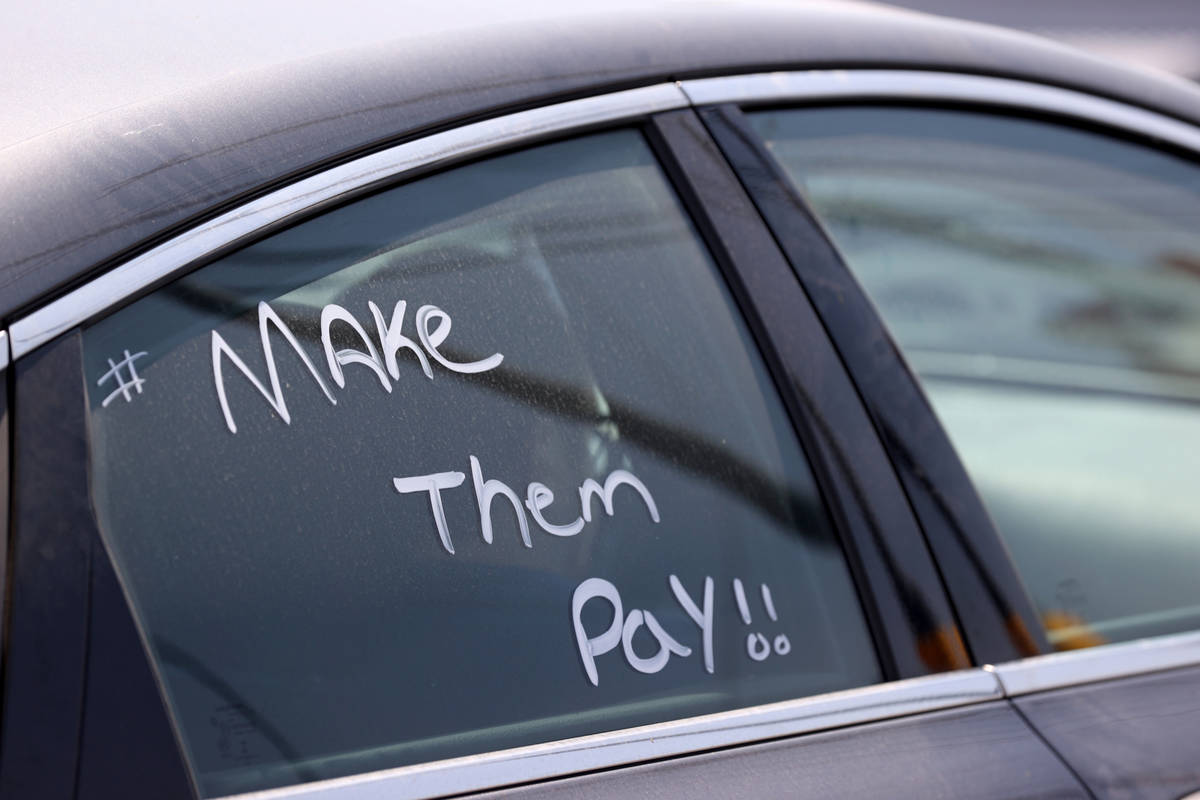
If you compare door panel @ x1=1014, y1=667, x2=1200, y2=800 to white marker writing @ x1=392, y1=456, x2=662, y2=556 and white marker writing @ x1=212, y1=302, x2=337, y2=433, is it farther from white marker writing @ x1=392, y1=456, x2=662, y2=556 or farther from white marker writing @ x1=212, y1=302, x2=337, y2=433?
white marker writing @ x1=212, y1=302, x2=337, y2=433

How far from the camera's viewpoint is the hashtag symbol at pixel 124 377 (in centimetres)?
93

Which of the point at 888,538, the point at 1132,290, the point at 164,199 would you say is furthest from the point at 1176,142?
the point at 1132,290

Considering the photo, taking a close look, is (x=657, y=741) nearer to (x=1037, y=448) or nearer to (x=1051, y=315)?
(x=1037, y=448)

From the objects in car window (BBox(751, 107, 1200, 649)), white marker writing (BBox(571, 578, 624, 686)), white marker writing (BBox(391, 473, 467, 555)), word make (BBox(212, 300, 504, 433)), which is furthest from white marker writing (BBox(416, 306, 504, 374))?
car window (BBox(751, 107, 1200, 649))

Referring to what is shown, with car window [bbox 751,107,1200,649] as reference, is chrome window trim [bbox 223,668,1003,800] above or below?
below

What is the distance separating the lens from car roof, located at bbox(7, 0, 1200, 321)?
934 millimetres

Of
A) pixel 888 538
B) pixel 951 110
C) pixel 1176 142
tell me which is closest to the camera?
pixel 888 538

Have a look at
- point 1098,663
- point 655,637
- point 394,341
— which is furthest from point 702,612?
point 1098,663

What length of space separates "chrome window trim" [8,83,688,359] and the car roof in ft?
0.04

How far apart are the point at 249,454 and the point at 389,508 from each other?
0.42ft

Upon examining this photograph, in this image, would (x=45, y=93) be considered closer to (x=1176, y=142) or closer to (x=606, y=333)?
(x=606, y=333)

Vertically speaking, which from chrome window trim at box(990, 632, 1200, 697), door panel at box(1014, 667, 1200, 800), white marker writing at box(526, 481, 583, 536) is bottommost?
door panel at box(1014, 667, 1200, 800)

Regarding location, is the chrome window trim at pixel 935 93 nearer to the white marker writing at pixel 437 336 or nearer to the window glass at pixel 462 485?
the window glass at pixel 462 485

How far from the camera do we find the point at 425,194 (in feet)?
3.66
